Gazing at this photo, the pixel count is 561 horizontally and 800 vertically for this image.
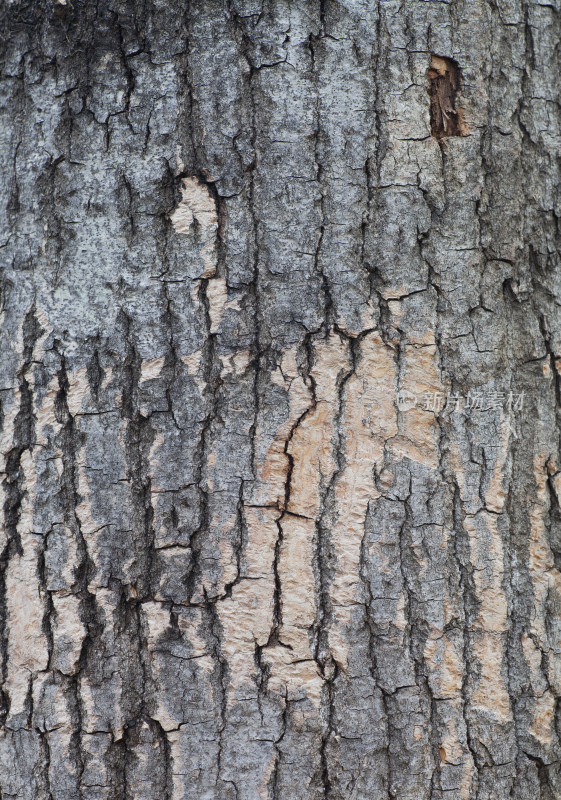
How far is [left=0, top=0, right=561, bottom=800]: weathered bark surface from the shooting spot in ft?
4.10

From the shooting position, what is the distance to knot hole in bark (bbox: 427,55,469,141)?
4.34ft

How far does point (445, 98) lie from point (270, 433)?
2.70 ft

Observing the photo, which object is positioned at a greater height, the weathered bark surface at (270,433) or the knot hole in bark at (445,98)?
the knot hole in bark at (445,98)

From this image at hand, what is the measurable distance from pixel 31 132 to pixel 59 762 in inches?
53.7

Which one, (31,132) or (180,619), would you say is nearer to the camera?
(180,619)

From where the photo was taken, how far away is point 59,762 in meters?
1.28

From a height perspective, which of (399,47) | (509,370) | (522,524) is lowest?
(522,524)

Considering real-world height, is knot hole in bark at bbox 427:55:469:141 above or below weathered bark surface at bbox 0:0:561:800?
above

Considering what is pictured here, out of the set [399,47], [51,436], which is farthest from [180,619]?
[399,47]

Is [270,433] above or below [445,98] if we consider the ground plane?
below

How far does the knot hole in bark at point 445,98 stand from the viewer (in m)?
1.32

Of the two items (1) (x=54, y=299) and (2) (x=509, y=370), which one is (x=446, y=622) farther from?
(1) (x=54, y=299)

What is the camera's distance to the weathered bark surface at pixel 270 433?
4.10 feet

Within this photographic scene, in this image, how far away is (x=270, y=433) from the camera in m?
1.26
